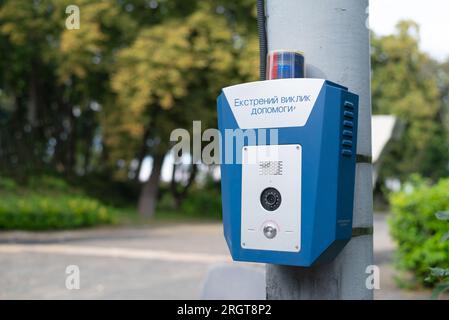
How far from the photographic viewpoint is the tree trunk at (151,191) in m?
22.9

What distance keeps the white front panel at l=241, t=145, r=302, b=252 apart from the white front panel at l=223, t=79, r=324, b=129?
0.27ft

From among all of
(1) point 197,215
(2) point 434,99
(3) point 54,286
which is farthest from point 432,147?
(3) point 54,286

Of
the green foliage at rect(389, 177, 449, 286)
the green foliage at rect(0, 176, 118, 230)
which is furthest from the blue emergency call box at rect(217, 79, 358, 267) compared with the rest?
the green foliage at rect(0, 176, 118, 230)

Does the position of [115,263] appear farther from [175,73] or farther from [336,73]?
[336,73]

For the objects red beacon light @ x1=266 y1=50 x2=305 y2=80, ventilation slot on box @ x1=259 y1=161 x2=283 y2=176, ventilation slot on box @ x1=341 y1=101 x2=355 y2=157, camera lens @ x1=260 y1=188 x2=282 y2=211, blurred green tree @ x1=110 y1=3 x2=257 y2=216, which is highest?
blurred green tree @ x1=110 y1=3 x2=257 y2=216

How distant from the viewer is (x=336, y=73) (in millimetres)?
1965

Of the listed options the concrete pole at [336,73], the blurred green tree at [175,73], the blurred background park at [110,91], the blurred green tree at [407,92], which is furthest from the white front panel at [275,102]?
the blurred green tree at [407,92]

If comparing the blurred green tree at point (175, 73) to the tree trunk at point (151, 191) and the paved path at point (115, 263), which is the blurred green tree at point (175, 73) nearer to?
the tree trunk at point (151, 191)

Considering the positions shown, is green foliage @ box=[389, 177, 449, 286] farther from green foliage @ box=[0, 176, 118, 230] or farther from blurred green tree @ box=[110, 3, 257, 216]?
blurred green tree @ box=[110, 3, 257, 216]

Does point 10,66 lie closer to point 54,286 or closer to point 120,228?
point 120,228

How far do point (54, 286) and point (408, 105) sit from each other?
27.6m

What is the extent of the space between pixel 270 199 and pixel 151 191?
2121 cm

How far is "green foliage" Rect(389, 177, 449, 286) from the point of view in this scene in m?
6.62

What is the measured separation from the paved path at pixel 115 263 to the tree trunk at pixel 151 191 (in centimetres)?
549
